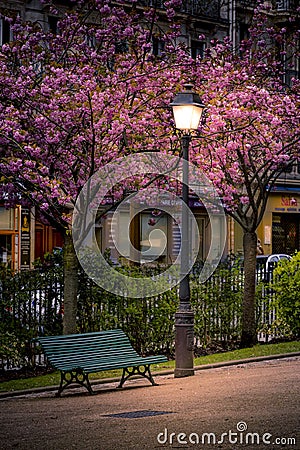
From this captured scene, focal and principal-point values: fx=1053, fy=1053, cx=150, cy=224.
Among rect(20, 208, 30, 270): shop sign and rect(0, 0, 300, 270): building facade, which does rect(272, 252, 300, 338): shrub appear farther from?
rect(20, 208, 30, 270): shop sign

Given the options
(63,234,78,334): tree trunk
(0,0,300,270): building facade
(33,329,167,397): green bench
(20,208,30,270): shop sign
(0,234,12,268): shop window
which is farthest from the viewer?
(20,208,30,270): shop sign

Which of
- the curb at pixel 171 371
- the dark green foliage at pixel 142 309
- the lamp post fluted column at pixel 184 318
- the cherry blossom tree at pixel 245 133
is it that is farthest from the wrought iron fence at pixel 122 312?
the lamp post fluted column at pixel 184 318

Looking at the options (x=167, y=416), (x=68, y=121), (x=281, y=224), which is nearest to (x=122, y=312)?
(x=68, y=121)

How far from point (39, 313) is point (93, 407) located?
473 cm

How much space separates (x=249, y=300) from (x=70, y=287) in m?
4.46

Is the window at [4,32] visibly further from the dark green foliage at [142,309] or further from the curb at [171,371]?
the curb at [171,371]

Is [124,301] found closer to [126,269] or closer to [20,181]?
[126,269]

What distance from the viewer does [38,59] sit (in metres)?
17.7

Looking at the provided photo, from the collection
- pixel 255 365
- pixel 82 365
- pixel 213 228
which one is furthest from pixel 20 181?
pixel 213 228

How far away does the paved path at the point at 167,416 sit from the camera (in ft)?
29.7

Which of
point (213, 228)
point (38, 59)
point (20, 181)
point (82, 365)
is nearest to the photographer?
point (82, 365)

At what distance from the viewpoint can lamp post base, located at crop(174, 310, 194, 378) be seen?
1540cm

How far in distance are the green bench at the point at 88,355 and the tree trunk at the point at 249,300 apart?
508 cm

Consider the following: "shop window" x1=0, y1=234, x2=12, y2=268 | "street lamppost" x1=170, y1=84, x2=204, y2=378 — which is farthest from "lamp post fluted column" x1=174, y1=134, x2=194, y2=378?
"shop window" x1=0, y1=234, x2=12, y2=268
